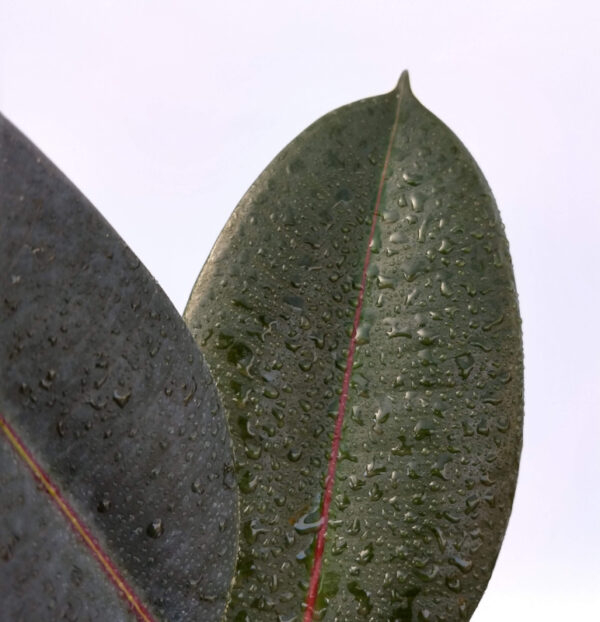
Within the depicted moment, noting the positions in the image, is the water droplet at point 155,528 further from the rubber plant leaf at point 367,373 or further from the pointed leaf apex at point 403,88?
the pointed leaf apex at point 403,88

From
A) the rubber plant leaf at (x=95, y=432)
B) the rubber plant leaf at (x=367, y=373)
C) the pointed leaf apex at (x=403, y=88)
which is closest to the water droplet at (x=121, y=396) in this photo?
the rubber plant leaf at (x=95, y=432)

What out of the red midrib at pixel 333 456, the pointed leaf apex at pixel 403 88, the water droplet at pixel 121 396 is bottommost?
the red midrib at pixel 333 456

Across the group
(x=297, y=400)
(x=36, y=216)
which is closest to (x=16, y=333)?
(x=36, y=216)

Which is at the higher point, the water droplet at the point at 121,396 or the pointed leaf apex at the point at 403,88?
the pointed leaf apex at the point at 403,88

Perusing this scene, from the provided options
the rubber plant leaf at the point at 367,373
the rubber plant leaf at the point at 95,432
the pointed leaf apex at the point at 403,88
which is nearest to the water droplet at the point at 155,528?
the rubber plant leaf at the point at 95,432

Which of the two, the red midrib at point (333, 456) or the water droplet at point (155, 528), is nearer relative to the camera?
the water droplet at point (155, 528)

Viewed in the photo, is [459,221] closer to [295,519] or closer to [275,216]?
[275,216]

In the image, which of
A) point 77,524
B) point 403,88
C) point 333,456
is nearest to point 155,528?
point 77,524
